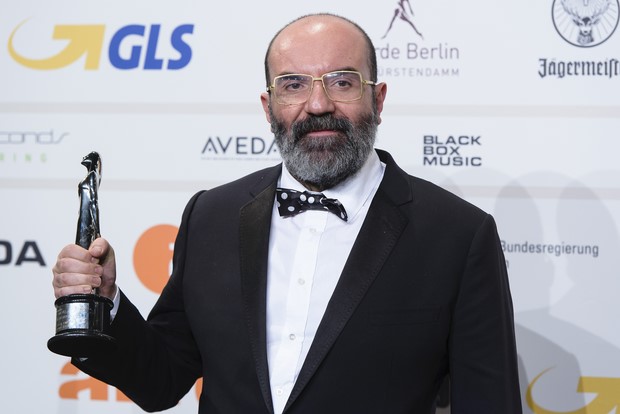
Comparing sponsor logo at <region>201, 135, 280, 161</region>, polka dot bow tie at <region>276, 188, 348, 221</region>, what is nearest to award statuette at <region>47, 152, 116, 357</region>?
→ polka dot bow tie at <region>276, 188, 348, 221</region>

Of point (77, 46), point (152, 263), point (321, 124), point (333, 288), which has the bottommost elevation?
point (333, 288)

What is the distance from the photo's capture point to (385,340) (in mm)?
1878

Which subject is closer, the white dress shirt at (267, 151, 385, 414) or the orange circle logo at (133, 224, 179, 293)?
the white dress shirt at (267, 151, 385, 414)

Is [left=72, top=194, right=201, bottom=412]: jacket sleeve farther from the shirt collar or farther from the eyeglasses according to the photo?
the eyeglasses

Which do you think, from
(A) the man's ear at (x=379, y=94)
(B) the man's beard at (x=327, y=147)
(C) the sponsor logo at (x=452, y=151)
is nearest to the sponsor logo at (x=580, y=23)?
(C) the sponsor logo at (x=452, y=151)

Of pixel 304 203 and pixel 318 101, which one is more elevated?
pixel 318 101

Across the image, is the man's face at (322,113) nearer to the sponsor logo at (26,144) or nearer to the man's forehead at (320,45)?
the man's forehead at (320,45)

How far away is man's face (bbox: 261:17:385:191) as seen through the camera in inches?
76.8

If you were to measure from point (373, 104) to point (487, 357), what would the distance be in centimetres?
68

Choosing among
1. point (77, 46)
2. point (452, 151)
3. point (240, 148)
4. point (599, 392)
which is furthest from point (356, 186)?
point (77, 46)

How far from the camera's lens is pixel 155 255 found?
295cm

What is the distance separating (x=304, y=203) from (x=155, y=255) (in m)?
1.10

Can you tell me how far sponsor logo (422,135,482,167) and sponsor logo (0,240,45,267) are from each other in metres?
1.47

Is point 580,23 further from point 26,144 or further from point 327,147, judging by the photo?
point 26,144
